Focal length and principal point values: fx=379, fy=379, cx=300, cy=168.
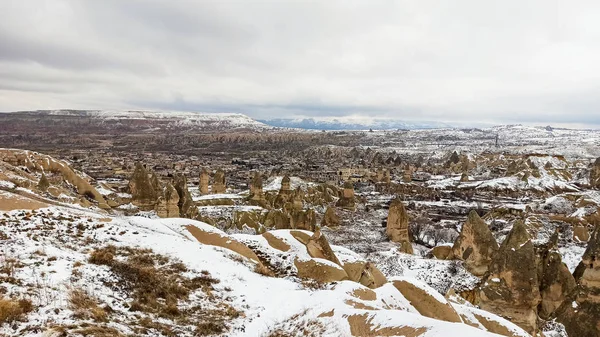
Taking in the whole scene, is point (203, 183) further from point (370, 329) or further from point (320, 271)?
point (370, 329)

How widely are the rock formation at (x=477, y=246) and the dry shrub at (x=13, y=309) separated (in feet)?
81.9

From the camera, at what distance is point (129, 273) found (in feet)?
40.7

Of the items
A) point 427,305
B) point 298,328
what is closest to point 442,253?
point 427,305

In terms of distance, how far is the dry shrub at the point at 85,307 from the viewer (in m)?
8.88

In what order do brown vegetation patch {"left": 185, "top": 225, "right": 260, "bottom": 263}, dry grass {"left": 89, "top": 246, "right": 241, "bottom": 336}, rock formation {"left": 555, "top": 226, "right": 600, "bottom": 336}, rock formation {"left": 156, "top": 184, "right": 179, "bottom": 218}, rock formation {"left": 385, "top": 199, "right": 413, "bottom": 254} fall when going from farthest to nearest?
rock formation {"left": 385, "top": 199, "right": 413, "bottom": 254}, rock formation {"left": 156, "top": 184, "right": 179, "bottom": 218}, brown vegetation patch {"left": 185, "top": 225, "right": 260, "bottom": 263}, rock formation {"left": 555, "top": 226, "right": 600, "bottom": 336}, dry grass {"left": 89, "top": 246, "right": 241, "bottom": 336}

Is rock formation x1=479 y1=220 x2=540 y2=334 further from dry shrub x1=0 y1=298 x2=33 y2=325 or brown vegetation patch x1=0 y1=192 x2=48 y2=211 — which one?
brown vegetation patch x1=0 y1=192 x2=48 y2=211

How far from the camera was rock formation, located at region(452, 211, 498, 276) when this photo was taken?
2569 cm

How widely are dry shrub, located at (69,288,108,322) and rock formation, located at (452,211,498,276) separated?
23432mm

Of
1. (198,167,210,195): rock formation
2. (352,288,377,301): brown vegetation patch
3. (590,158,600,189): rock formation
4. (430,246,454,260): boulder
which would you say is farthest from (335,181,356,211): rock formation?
(590,158,600,189): rock formation

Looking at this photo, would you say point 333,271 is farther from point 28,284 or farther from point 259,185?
point 259,185

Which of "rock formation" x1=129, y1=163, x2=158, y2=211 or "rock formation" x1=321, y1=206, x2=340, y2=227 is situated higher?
"rock formation" x1=129, y1=163, x2=158, y2=211

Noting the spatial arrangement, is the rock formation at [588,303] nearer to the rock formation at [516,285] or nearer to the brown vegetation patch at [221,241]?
the rock formation at [516,285]

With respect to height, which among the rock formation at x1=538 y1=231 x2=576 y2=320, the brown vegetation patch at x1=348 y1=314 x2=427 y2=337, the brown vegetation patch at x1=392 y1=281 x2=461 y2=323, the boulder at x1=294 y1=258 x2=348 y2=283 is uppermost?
the brown vegetation patch at x1=348 y1=314 x2=427 y2=337

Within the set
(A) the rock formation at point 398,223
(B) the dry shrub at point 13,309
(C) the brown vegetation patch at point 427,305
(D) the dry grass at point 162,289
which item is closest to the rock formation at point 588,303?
(C) the brown vegetation patch at point 427,305
